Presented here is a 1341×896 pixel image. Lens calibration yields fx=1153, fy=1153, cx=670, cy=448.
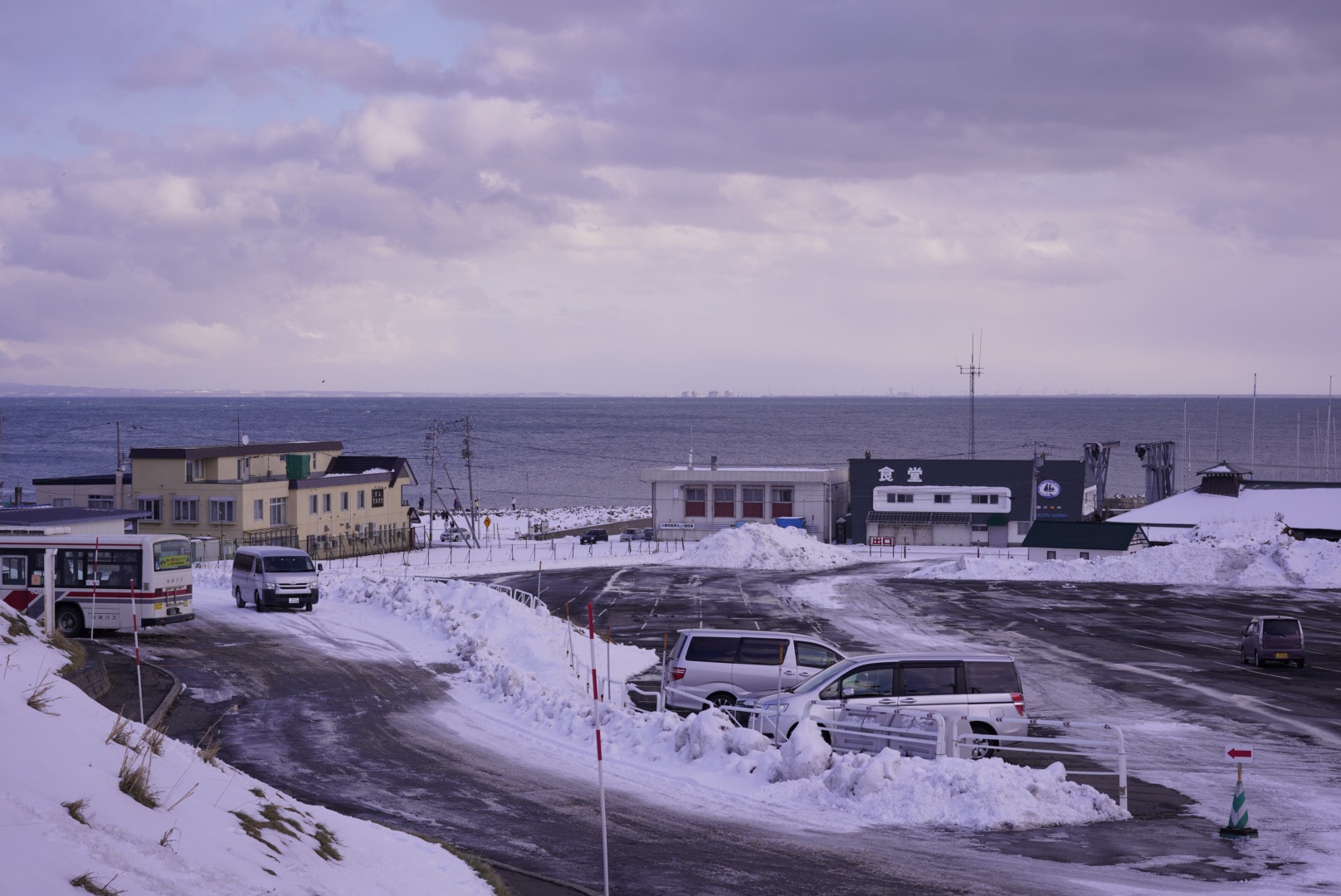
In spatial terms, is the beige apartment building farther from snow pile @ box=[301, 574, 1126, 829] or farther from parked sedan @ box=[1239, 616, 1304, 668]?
parked sedan @ box=[1239, 616, 1304, 668]

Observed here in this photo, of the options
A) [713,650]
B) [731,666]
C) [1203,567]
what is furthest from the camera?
[1203,567]

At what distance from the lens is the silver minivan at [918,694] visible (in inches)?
747

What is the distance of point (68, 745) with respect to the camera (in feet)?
32.4

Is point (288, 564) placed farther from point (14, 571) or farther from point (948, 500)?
point (948, 500)

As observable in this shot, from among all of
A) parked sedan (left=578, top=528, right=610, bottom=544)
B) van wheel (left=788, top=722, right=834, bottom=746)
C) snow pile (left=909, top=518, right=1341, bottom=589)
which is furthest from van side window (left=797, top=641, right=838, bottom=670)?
parked sedan (left=578, top=528, right=610, bottom=544)

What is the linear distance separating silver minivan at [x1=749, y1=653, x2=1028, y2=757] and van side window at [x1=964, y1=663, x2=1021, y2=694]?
0.05 ft

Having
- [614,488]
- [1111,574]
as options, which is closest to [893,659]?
[1111,574]

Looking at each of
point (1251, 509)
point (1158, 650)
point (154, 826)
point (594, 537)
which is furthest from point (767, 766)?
point (594, 537)

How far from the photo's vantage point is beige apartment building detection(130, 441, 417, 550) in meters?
61.3

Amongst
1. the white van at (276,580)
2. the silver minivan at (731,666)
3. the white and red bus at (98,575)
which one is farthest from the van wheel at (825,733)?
the white van at (276,580)

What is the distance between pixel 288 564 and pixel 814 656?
847 inches

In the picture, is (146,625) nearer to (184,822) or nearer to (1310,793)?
(184,822)

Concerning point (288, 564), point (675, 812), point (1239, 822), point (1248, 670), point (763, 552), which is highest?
point (288, 564)

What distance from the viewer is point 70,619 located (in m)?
31.4
